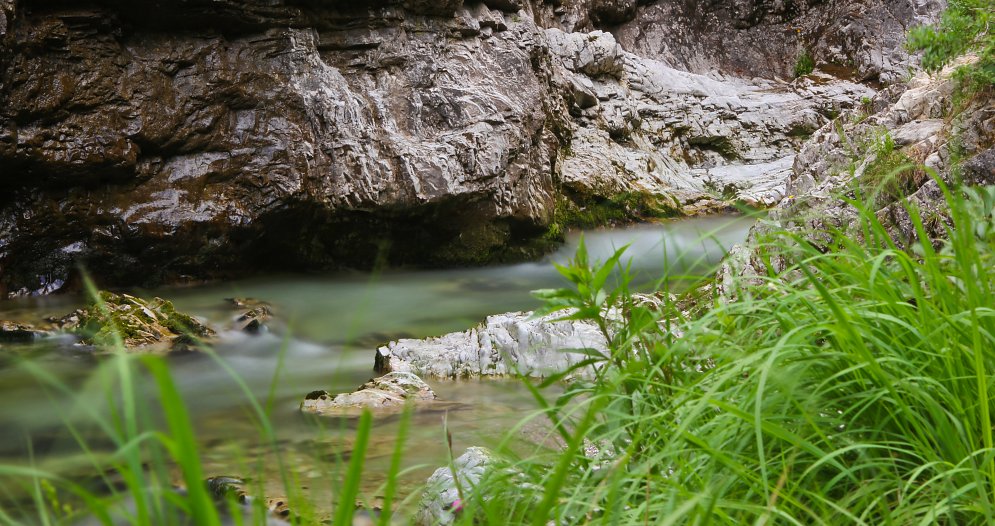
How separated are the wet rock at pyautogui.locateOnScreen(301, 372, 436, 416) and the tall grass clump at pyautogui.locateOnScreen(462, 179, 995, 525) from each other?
2801 mm

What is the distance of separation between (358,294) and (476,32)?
382cm

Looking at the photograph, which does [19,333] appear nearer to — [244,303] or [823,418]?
[244,303]

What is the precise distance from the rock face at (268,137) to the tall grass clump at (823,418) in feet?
17.1

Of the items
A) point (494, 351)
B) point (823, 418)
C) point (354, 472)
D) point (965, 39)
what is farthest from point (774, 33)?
point (354, 472)

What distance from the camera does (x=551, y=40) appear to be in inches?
508

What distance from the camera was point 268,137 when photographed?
840cm

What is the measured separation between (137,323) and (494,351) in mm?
2935

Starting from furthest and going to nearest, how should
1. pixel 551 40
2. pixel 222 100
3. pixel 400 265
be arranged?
1. pixel 551 40
2. pixel 400 265
3. pixel 222 100

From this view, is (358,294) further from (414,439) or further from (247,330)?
(414,439)

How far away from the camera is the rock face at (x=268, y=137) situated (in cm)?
757

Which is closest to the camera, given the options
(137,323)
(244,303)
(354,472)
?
(354,472)

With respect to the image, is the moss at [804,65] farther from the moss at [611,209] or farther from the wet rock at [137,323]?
the wet rock at [137,323]

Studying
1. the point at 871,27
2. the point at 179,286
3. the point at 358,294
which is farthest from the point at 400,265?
the point at 871,27

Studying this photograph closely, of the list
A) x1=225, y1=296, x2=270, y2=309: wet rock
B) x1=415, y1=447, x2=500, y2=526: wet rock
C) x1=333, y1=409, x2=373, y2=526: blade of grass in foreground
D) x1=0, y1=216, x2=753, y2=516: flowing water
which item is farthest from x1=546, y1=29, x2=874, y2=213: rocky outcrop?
x1=333, y1=409, x2=373, y2=526: blade of grass in foreground
